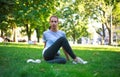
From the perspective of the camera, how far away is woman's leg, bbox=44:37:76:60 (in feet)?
31.0

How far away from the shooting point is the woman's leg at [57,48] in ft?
31.0

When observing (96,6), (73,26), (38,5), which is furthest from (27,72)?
(73,26)

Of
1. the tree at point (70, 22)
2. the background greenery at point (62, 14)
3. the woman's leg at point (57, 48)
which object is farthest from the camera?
the tree at point (70, 22)

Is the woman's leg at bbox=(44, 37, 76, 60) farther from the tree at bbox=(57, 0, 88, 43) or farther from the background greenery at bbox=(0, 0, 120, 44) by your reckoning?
the tree at bbox=(57, 0, 88, 43)

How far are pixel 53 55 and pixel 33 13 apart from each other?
58.5ft

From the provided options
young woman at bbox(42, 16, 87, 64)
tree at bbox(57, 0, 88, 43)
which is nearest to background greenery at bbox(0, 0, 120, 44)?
tree at bbox(57, 0, 88, 43)

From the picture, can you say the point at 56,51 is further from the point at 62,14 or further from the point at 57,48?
the point at 62,14

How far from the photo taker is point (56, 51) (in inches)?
384

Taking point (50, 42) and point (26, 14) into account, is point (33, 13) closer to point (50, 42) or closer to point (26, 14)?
point (26, 14)

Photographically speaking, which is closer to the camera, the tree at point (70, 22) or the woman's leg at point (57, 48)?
the woman's leg at point (57, 48)

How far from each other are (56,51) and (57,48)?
0.12m

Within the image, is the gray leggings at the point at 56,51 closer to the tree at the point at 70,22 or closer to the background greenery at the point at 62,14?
the background greenery at the point at 62,14

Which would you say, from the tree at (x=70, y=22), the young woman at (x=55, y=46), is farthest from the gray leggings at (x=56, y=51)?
the tree at (x=70, y=22)

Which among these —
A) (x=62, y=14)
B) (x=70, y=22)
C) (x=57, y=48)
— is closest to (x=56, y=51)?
(x=57, y=48)
